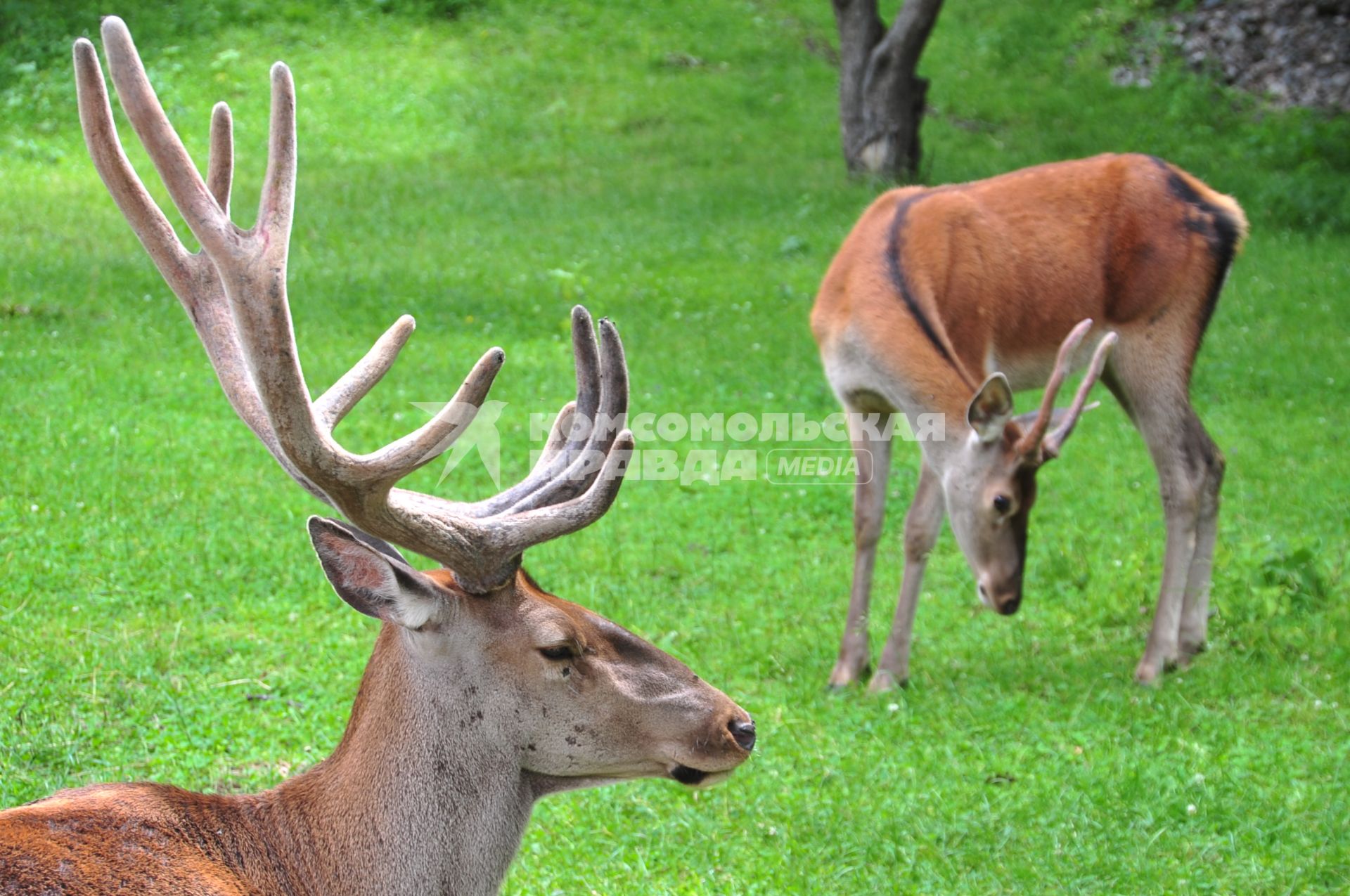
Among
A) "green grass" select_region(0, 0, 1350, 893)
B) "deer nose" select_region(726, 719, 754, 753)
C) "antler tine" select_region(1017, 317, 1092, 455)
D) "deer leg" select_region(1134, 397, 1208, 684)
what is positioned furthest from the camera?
"deer leg" select_region(1134, 397, 1208, 684)

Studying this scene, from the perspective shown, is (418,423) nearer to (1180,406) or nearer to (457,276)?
(457,276)

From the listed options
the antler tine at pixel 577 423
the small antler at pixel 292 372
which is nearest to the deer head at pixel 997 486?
the antler tine at pixel 577 423

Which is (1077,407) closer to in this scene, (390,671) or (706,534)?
(706,534)

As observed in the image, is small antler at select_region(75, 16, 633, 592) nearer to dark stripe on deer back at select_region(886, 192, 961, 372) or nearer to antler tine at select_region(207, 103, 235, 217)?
antler tine at select_region(207, 103, 235, 217)

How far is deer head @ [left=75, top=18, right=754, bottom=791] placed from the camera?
9.61 ft

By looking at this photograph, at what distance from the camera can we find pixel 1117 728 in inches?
220

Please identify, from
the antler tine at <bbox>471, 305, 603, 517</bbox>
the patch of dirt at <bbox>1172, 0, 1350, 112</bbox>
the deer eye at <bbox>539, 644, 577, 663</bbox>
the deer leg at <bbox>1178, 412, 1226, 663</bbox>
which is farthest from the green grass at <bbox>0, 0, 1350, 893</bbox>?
the antler tine at <bbox>471, 305, 603, 517</bbox>

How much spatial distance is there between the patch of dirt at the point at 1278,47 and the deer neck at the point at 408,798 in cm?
1700

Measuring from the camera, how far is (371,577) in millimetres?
2955

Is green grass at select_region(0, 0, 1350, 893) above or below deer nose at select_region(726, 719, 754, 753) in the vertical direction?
below

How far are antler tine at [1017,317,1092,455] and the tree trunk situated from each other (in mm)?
9594

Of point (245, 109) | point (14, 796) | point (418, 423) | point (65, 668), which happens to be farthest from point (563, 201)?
point (14, 796)

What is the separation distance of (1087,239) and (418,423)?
13.0 feet

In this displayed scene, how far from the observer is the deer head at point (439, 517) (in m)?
2.93
